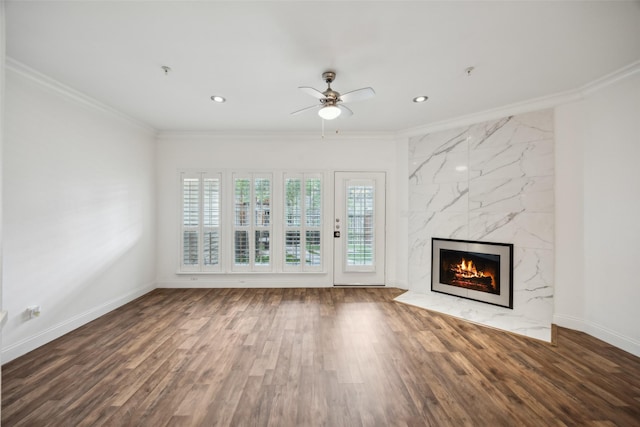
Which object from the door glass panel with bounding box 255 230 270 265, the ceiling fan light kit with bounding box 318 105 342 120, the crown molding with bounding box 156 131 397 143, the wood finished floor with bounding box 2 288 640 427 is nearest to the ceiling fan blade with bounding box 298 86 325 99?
the ceiling fan light kit with bounding box 318 105 342 120

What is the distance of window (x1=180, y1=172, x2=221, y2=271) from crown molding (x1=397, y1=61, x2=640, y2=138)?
3.58 m

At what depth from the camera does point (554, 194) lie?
3.11 meters

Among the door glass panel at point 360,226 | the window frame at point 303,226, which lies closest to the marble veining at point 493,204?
the door glass panel at point 360,226

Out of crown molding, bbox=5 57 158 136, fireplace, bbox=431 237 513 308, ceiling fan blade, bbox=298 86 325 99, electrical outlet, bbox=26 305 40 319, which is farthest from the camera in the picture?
fireplace, bbox=431 237 513 308

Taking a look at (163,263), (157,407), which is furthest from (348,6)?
(163,263)

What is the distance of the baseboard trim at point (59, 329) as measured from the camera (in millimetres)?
2342

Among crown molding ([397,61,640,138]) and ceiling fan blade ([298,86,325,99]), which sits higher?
crown molding ([397,61,640,138])

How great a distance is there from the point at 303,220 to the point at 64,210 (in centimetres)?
307

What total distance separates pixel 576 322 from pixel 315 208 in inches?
147

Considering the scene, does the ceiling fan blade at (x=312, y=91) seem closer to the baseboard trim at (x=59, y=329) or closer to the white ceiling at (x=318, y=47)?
the white ceiling at (x=318, y=47)

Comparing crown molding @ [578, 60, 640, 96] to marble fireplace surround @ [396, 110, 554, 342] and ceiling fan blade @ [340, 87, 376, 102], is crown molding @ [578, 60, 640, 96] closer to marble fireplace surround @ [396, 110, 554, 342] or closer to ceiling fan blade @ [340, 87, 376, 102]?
marble fireplace surround @ [396, 110, 554, 342]

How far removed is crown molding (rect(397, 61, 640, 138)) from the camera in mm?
2557

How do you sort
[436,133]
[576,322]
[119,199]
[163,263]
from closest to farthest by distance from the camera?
[576,322] < [119,199] < [436,133] < [163,263]

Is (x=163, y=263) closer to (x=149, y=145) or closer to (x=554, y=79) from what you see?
(x=149, y=145)
